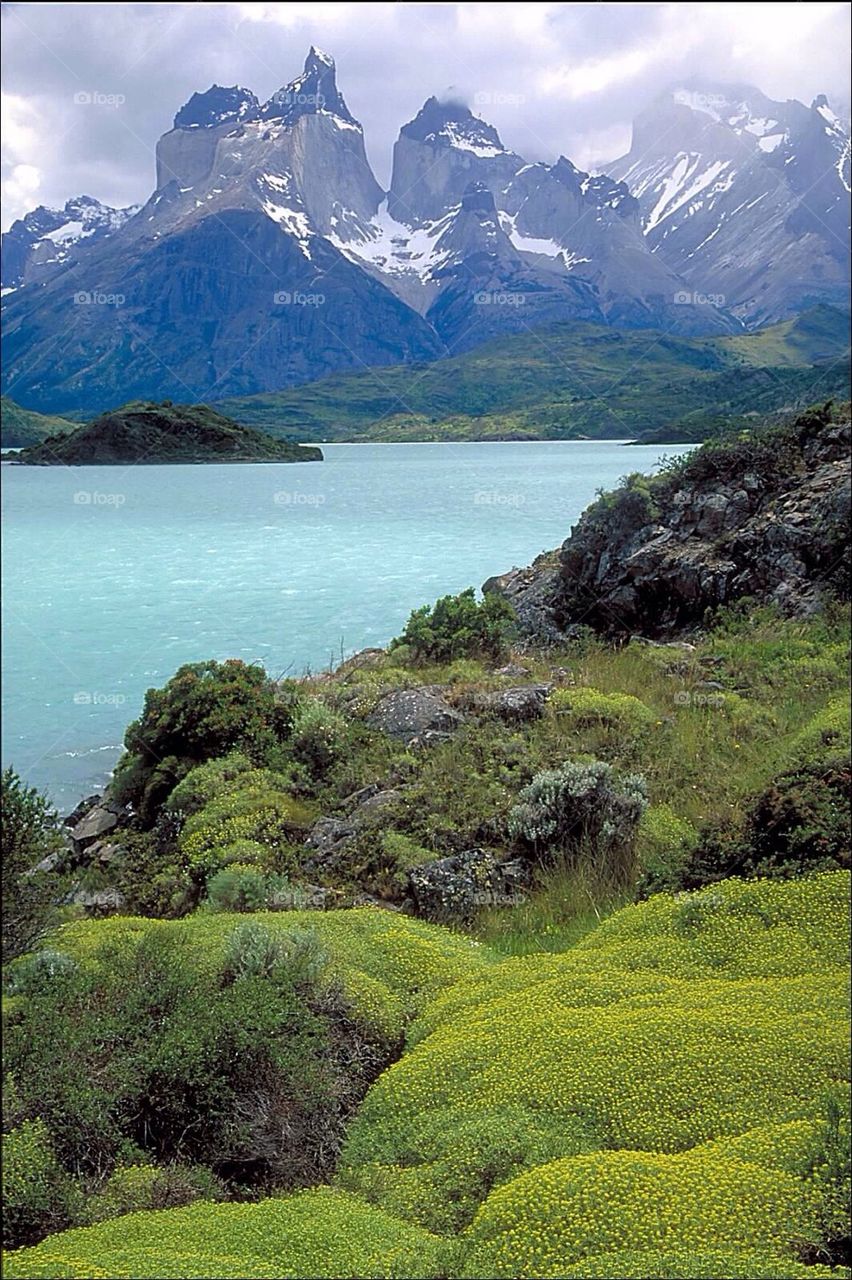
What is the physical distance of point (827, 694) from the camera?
459 inches

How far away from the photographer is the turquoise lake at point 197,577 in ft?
69.7

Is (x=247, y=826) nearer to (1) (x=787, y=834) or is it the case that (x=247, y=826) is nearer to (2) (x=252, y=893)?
(2) (x=252, y=893)

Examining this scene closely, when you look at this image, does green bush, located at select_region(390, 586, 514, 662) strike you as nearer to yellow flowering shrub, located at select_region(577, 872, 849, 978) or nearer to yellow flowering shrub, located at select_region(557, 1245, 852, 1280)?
yellow flowering shrub, located at select_region(577, 872, 849, 978)

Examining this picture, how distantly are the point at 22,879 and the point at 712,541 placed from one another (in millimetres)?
16321

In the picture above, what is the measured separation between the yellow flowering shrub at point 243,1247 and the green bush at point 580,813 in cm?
480

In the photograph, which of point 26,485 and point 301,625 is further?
point 26,485

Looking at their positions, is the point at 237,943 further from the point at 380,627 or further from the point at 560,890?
the point at 380,627

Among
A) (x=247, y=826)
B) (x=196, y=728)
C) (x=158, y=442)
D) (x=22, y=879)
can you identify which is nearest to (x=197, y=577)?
(x=196, y=728)

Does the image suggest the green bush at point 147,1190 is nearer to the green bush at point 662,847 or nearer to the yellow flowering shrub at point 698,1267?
the yellow flowering shrub at point 698,1267

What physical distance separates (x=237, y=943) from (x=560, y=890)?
321 cm

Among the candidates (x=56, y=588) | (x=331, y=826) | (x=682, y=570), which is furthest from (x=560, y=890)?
(x=56, y=588)

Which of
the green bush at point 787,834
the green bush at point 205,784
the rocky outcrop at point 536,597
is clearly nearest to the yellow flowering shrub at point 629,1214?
the green bush at point 787,834

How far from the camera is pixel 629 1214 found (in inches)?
160

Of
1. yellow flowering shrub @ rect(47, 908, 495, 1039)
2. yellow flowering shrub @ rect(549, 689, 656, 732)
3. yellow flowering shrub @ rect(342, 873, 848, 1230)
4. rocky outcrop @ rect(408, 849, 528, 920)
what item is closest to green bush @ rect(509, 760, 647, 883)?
rocky outcrop @ rect(408, 849, 528, 920)
